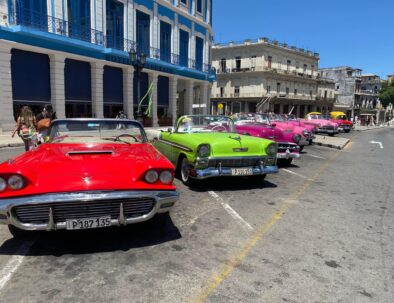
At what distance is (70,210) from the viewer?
10.5 ft

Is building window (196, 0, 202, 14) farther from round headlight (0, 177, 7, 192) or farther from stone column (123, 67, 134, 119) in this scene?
round headlight (0, 177, 7, 192)

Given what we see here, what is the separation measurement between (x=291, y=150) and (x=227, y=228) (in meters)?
5.86

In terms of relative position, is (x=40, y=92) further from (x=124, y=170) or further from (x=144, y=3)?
(x=124, y=170)

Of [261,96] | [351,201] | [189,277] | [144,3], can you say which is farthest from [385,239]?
[261,96]

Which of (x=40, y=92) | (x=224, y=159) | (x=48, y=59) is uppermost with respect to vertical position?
(x=48, y=59)

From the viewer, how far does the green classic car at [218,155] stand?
5.83m

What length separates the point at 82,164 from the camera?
348cm

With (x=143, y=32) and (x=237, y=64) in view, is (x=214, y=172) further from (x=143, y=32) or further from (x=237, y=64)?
(x=237, y=64)

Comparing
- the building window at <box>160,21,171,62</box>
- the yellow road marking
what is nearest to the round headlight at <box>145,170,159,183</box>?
the yellow road marking

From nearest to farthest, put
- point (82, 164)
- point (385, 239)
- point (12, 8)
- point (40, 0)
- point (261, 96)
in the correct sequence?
point (82, 164), point (385, 239), point (12, 8), point (40, 0), point (261, 96)

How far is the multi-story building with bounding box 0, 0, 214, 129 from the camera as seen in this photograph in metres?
16.1

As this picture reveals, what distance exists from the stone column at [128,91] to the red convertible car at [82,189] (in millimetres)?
19823

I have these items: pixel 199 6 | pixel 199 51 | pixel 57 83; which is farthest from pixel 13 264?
pixel 199 6

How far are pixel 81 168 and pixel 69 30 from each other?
708 inches
